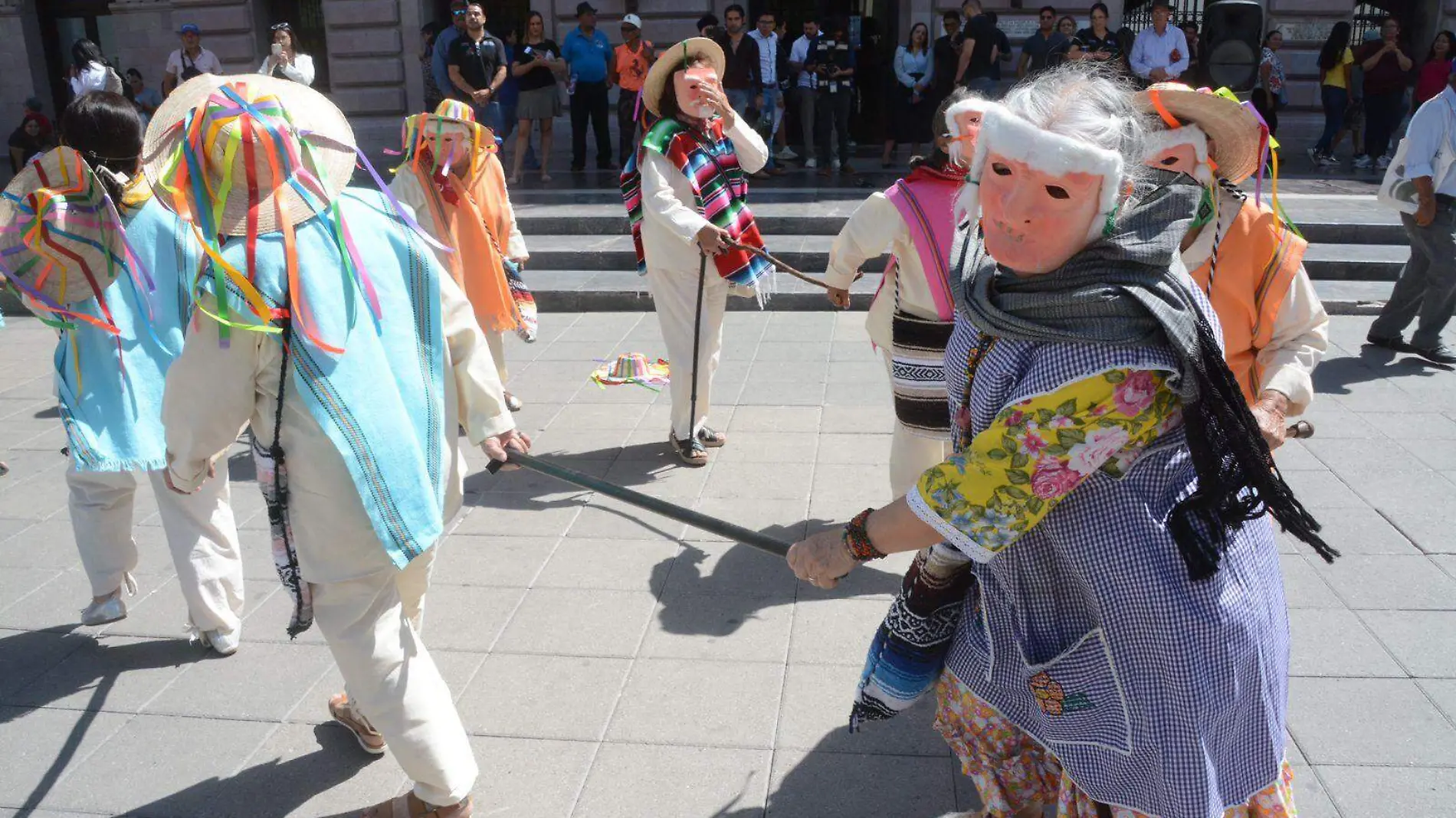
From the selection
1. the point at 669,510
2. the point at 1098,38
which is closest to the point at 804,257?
the point at 1098,38

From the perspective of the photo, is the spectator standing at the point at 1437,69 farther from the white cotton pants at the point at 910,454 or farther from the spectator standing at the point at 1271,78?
the white cotton pants at the point at 910,454

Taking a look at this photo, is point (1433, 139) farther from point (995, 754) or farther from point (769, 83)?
point (769, 83)

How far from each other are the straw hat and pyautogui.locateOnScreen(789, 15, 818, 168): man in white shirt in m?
9.41

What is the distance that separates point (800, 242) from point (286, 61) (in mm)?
5388

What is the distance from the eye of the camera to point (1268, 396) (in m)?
2.85

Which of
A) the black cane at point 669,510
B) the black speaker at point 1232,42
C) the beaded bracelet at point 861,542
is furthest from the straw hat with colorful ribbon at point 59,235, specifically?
the black speaker at point 1232,42

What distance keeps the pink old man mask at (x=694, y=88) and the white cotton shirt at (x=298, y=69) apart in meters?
6.68

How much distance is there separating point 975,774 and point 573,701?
4.77ft

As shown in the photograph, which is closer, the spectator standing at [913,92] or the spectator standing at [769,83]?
the spectator standing at [769,83]

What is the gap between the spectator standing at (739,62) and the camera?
11539mm

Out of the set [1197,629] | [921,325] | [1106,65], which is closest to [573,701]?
[921,325]

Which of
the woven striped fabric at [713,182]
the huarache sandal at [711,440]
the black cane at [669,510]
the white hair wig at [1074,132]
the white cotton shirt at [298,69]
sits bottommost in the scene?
the huarache sandal at [711,440]

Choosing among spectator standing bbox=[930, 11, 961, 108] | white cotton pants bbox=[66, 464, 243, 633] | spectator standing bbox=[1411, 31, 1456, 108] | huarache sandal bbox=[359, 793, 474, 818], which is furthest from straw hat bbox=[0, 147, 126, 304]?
spectator standing bbox=[1411, 31, 1456, 108]

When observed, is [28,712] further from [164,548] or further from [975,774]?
[975,774]
